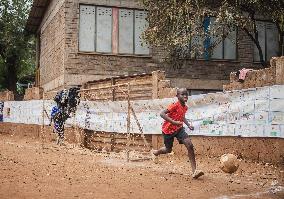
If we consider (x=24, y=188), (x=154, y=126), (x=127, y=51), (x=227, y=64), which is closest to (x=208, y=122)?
(x=154, y=126)

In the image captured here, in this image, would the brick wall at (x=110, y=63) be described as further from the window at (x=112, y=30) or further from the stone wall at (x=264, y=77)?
the stone wall at (x=264, y=77)

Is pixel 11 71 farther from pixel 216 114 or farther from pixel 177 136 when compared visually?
pixel 177 136

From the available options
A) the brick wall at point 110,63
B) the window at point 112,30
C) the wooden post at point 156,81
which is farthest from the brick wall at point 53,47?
the wooden post at point 156,81

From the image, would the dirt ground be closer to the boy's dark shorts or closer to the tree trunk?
the boy's dark shorts

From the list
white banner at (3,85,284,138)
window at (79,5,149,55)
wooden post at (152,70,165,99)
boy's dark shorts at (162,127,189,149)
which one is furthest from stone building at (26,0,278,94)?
boy's dark shorts at (162,127,189,149)

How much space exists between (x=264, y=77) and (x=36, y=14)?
16826 mm

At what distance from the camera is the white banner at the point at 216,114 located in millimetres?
8328

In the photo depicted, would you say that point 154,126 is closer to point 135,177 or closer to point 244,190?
point 135,177

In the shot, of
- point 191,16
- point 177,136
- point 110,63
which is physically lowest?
point 177,136

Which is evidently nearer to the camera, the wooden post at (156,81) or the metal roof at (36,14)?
the wooden post at (156,81)

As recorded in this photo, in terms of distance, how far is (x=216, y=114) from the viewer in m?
9.53

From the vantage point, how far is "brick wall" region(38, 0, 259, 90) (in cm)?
1631

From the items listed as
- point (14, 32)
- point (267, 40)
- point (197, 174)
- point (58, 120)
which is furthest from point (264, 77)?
point (14, 32)

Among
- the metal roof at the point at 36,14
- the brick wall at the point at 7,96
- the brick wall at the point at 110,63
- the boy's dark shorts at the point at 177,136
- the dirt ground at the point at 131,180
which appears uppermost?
the metal roof at the point at 36,14
